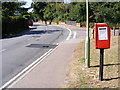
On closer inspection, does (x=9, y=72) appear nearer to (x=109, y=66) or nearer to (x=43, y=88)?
(x=43, y=88)

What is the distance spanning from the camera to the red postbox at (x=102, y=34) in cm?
720

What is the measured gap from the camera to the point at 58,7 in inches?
2576

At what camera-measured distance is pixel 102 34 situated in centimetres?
725

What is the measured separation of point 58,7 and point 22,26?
2595 centimetres

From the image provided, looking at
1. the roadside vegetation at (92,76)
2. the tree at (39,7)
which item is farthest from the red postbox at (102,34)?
the tree at (39,7)

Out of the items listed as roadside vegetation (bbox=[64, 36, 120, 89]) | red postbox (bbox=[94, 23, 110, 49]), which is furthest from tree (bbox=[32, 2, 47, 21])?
red postbox (bbox=[94, 23, 110, 49])

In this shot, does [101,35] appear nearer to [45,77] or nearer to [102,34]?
[102,34]

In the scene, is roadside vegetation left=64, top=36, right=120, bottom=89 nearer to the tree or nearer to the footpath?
the footpath

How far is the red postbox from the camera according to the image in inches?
283

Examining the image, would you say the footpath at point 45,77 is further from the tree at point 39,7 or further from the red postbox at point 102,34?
the tree at point 39,7

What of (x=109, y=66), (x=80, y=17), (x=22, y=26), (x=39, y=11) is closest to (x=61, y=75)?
(x=109, y=66)

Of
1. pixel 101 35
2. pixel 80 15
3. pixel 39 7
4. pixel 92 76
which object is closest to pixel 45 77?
pixel 92 76

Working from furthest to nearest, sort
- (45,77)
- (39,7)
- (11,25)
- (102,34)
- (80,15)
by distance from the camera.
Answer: (39,7)
(80,15)
(11,25)
(45,77)
(102,34)

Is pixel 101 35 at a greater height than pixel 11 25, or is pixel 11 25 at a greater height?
pixel 11 25
